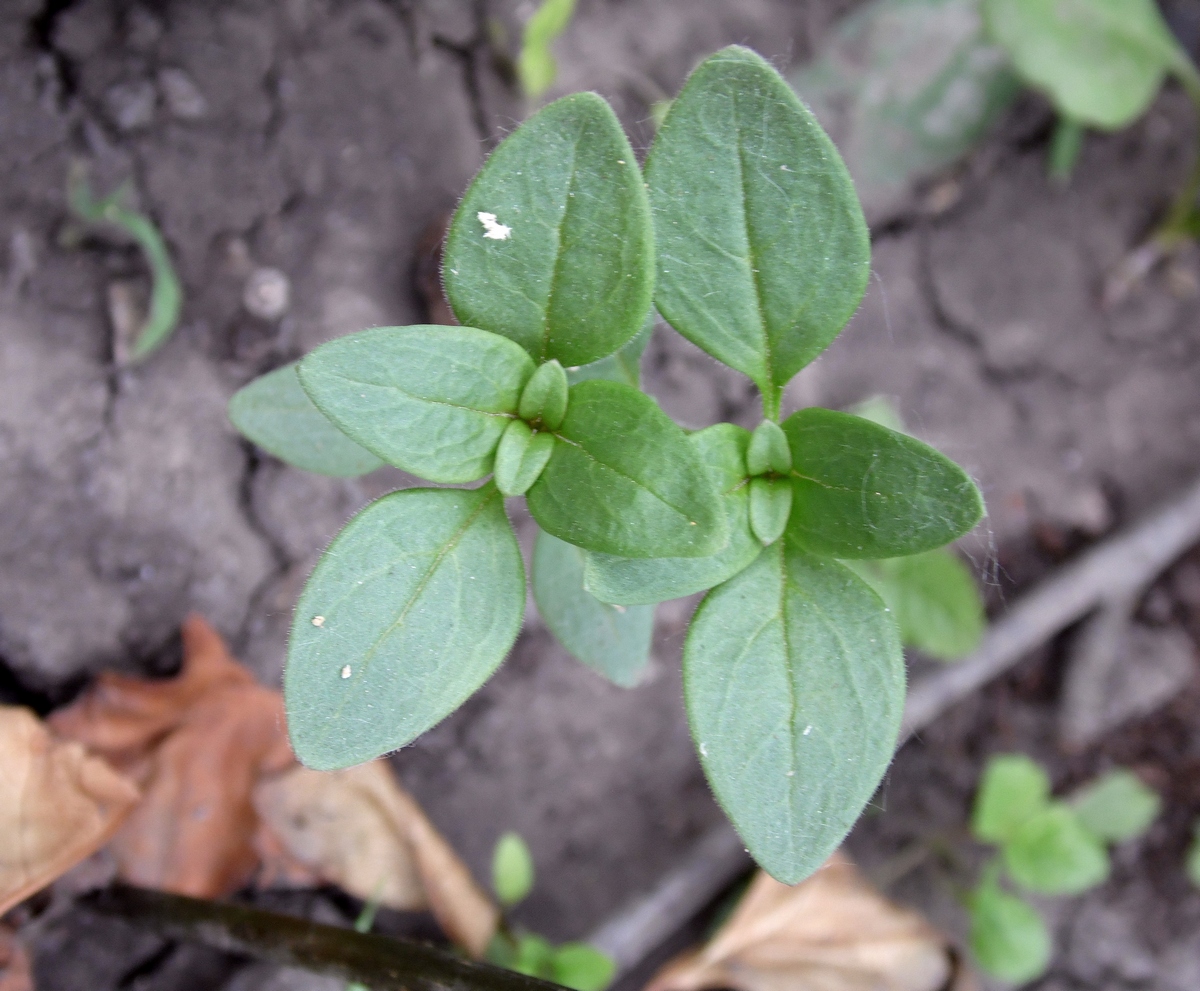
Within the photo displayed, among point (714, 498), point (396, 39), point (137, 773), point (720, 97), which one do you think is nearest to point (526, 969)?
point (137, 773)

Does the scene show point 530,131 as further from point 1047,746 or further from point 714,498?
point 1047,746

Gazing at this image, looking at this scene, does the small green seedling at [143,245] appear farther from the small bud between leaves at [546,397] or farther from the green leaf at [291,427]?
the small bud between leaves at [546,397]

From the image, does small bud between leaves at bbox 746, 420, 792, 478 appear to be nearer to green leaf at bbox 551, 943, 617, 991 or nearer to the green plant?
the green plant

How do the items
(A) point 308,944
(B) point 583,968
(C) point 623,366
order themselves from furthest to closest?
(B) point 583,968
(A) point 308,944
(C) point 623,366

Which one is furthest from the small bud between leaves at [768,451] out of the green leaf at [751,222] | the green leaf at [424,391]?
the green leaf at [424,391]

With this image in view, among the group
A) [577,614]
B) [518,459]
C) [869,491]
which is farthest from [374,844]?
[869,491]

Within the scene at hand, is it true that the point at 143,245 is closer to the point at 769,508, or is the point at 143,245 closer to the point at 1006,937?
the point at 769,508

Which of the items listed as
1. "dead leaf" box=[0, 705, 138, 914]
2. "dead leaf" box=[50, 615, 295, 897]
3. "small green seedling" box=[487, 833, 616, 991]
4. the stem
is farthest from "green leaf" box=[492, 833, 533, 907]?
"dead leaf" box=[0, 705, 138, 914]
